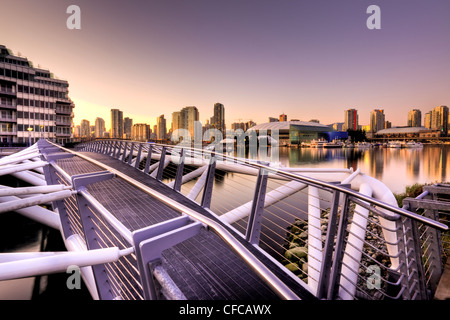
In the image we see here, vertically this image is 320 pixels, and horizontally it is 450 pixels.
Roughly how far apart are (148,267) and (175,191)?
16.3 ft

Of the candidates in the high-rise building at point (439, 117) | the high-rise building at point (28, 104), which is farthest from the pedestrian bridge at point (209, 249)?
the high-rise building at point (439, 117)

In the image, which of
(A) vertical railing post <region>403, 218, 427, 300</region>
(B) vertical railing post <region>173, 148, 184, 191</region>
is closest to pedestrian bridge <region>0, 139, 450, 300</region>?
(A) vertical railing post <region>403, 218, 427, 300</region>

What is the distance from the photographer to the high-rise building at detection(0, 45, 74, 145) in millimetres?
44844

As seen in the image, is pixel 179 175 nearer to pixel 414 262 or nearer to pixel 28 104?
pixel 414 262

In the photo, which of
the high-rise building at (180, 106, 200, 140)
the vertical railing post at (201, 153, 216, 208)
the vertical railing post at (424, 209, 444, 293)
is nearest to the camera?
the vertical railing post at (424, 209, 444, 293)

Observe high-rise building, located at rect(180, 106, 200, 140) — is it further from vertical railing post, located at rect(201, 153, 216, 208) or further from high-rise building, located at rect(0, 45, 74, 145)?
vertical railing post, located at rect(201, 153, 216, 208)

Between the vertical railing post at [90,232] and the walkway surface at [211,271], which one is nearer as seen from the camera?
the vertical railing post at [90,232]

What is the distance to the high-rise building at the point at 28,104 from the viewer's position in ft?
147

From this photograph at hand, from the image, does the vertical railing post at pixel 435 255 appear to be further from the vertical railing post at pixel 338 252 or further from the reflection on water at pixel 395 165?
the reflection on water at pixel 395 165

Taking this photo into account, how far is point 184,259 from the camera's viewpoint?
9.55 feet

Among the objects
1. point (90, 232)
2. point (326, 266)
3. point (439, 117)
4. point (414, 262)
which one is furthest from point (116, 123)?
point (439, 117)

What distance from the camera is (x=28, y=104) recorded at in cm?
4684
